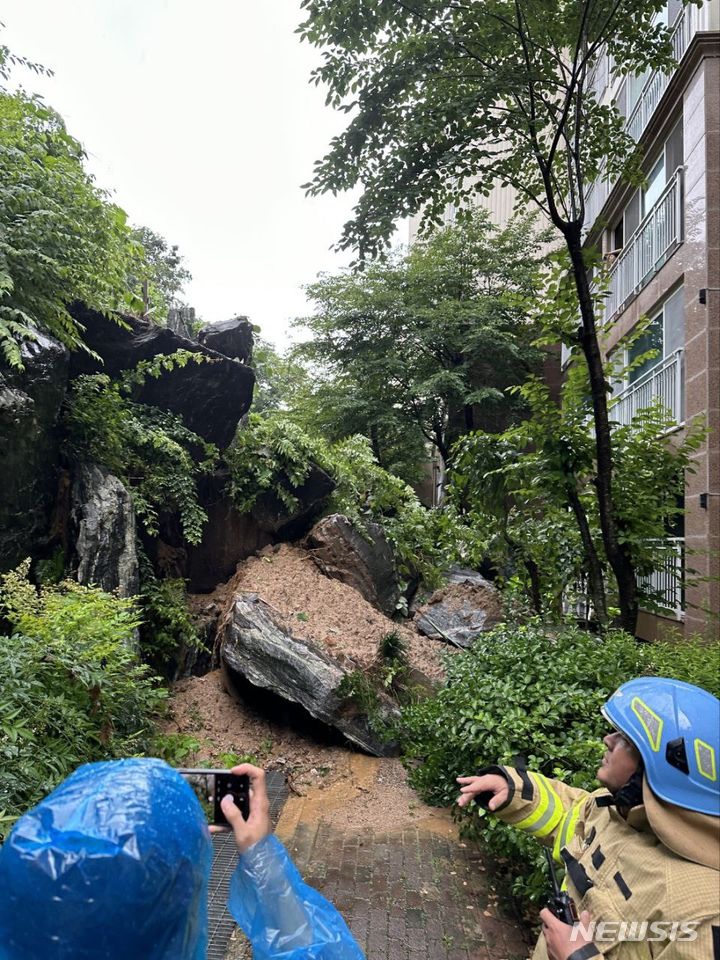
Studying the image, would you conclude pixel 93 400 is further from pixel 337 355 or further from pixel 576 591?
pixel 337 355

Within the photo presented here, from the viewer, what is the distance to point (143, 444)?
7895 millimetres

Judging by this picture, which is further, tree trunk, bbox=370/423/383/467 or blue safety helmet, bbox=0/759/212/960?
tree trunk, bbox=370/423/383/467

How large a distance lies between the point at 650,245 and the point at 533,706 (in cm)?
1008

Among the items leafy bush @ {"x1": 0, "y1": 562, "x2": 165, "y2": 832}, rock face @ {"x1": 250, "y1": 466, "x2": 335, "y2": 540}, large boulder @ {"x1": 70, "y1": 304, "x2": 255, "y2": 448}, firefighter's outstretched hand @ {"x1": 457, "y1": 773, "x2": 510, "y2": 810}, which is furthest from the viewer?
rock face @ {"x1": 250, "y1": 466, "x2": 335, "y2": 540}

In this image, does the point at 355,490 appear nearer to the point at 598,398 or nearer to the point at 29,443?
the point at 29,443

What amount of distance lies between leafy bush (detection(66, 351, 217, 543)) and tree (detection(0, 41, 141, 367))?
2.92 feet

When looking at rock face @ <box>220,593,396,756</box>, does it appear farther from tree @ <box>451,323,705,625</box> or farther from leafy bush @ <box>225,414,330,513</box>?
tree @ <box>451,323,705,625</box>

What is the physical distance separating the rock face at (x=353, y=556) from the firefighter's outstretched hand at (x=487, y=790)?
23.8ft

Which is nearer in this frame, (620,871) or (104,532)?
(620,871)

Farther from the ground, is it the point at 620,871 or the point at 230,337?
the point at 230,337

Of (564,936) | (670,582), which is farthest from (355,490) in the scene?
(564,936)

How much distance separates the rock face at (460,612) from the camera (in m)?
10.5

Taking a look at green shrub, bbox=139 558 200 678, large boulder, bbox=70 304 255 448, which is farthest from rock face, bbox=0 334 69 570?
large boulder, bbox=70 304 255 448

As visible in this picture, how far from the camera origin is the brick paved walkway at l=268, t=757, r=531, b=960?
3.33m
